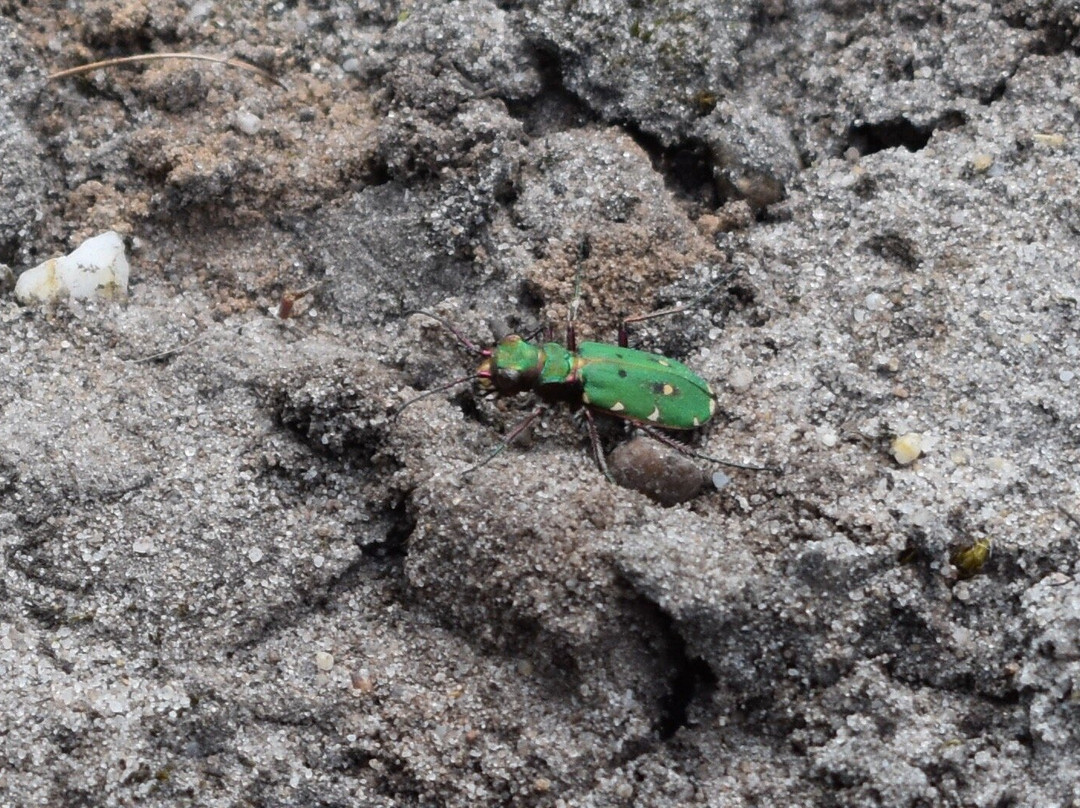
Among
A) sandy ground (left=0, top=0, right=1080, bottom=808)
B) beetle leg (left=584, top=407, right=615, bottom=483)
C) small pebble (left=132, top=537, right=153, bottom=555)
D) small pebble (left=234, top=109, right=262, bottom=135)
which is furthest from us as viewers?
small pebble (left=234, top=109, right=262, bottom=135)

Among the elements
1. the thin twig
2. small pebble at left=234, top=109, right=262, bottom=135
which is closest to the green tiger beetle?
small pebble at left=234, top=109, right=262, bottom=135

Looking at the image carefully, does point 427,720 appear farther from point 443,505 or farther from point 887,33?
point 887,33

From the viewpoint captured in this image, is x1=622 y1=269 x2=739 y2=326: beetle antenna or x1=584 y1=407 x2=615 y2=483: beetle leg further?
x1=622 y1=269 x2=739 y2=326: beetle antenna

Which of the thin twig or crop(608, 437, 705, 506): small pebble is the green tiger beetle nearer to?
crop(608, 437, 705, 506): small pebble

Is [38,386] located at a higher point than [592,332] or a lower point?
lower

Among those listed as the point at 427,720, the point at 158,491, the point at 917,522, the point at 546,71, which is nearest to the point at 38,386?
the point at 158,491

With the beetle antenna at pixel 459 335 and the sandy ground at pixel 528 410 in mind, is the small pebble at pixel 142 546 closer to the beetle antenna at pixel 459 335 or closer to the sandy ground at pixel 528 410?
the sandy ground at pixel 528 410

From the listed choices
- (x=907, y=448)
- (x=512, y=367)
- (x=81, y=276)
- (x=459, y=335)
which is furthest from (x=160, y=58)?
(x=907, y=448)

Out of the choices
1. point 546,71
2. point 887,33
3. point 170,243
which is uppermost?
point 887,33

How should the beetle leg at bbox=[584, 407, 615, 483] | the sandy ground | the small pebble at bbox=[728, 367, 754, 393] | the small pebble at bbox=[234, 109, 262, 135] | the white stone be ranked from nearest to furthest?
the sandy ground, the beetle leg at bbox=[584, 407, 615, 483], the small pebble at bbox=[728, 367, 754, 393], the white stone, the small pebble at bbox=[234, 109, 262, 135]
